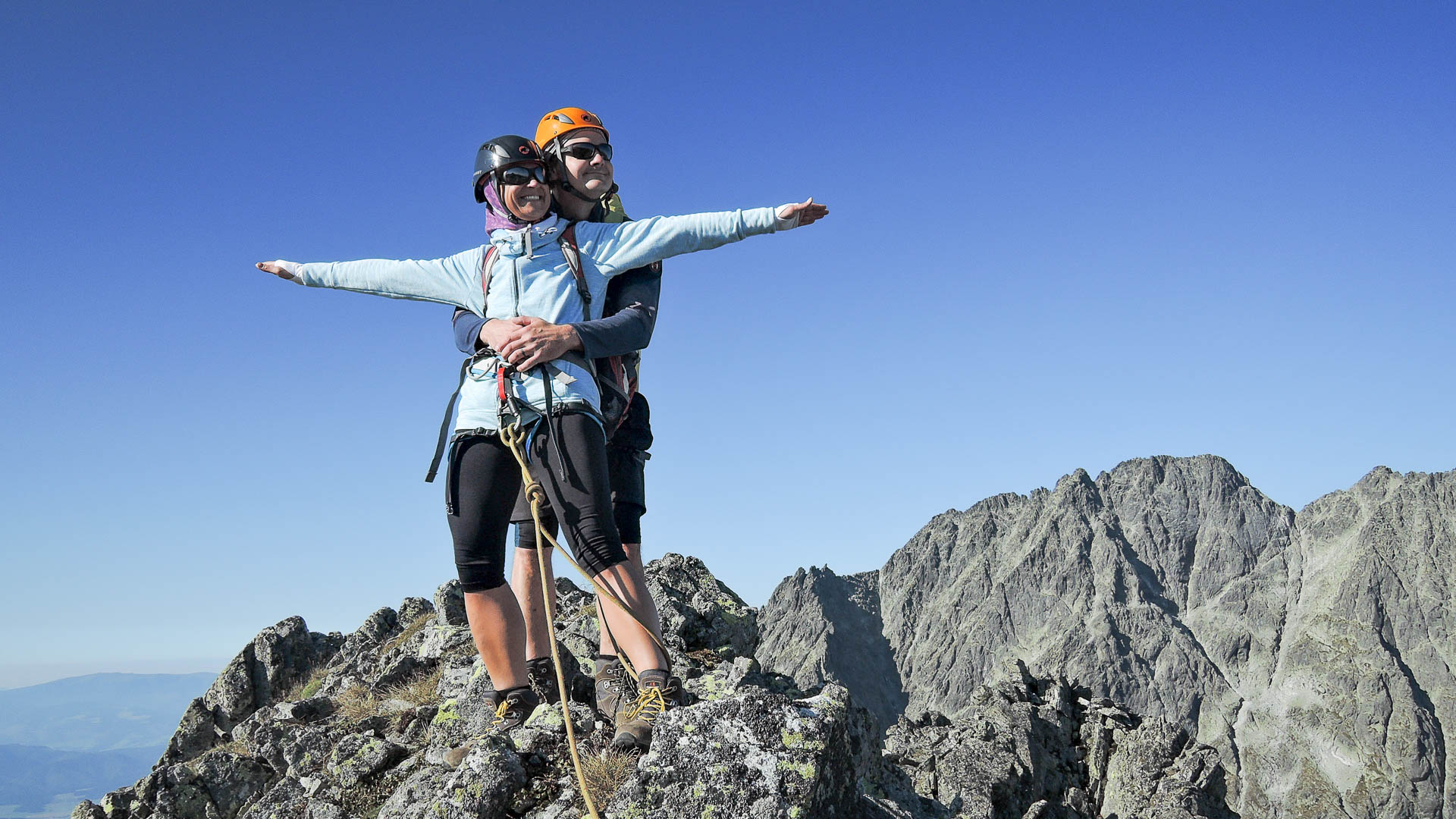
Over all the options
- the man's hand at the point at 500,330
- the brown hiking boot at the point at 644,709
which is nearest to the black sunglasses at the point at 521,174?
the man's hand at the point at 500,330

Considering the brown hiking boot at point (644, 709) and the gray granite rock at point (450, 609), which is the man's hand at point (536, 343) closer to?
the brown hiking boot at point (644, 709)

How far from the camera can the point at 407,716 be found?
9.29 meters

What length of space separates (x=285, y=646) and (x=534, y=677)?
14.2m

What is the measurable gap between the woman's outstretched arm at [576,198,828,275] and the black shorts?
4.86ft

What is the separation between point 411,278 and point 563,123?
1574mm

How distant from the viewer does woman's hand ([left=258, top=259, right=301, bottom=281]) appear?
267 inches

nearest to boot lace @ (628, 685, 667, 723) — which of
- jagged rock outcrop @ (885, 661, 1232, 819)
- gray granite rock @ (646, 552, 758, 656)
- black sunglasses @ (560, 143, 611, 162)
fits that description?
black sunglasses @ (560, 143, 611, 162)

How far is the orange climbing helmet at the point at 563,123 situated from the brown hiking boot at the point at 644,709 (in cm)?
377

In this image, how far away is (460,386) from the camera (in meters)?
6.36

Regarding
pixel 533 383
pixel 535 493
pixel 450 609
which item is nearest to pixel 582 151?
pixel 533 383

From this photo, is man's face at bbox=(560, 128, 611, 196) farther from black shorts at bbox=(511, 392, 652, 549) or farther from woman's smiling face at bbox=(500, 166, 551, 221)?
black shorts at bbox=(511, 392, 652, 549)

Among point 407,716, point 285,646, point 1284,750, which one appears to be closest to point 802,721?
point 407,716

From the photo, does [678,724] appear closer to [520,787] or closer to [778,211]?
[520,787]

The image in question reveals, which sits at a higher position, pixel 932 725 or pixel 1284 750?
pixel 932 725
